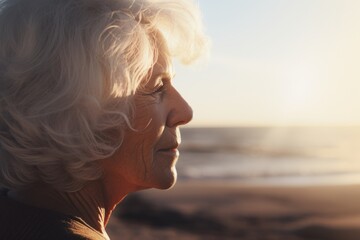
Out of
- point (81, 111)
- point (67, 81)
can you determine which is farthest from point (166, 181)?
point (67, 81)

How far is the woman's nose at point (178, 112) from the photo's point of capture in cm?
198

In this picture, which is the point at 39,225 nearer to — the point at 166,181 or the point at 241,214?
the point at 166,181

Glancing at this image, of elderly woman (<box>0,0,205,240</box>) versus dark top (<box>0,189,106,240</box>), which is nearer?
dark top (<box>0,189,106,240</box>)

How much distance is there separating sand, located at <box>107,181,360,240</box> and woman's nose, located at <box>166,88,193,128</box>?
8.33 m

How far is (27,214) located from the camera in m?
1.72

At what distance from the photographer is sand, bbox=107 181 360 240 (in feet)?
36.6

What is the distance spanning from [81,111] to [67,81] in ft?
0.37

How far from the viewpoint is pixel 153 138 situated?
196cm

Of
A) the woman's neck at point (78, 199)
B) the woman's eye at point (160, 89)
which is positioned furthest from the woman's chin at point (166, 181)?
the woman's eye at point (160, 89)

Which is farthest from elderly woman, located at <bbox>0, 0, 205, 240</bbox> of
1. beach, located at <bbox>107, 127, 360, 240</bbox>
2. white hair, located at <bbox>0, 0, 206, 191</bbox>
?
beach, located at <bbox>107, 127, 360, 240</bbox>

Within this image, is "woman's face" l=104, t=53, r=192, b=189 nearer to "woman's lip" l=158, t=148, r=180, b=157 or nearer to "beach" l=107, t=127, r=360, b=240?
"woman's lip" l=158, t=148, r=180, b=157

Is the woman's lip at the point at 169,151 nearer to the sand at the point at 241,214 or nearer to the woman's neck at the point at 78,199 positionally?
the woman's neck at the point at 78,199

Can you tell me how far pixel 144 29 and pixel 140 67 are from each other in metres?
0.15

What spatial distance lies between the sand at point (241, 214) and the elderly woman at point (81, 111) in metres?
8.31
